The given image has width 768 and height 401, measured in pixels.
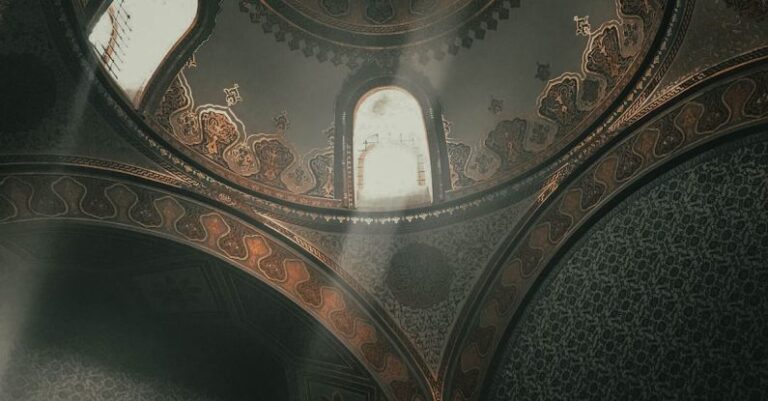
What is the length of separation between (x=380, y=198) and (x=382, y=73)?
1.56m

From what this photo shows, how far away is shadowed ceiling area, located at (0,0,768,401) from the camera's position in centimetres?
769

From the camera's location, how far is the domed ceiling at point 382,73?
9.20 m

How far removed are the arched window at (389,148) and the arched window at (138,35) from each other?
2.39 m

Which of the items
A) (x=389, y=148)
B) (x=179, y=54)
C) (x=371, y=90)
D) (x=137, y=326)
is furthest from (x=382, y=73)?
(x=137, y=326)

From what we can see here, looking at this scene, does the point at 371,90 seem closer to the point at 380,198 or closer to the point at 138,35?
the point at 380,198

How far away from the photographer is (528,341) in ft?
29.1

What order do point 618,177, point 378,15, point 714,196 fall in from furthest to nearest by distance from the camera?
point 378,15, point 618,177, point 714,196

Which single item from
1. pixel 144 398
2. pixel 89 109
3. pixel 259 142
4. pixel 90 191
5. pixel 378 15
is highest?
pixel 378 15

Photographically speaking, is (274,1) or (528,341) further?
(274,1)

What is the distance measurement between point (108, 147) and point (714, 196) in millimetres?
6093

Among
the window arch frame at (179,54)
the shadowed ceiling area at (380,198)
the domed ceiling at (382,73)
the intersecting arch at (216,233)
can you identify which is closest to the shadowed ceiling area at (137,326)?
the shadowed ceiling area at (380,198)

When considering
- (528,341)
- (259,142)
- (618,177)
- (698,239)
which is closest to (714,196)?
(698,239)

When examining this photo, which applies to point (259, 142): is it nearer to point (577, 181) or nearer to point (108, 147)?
point (108, 147)

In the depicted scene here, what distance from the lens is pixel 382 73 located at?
1020 centimetres
